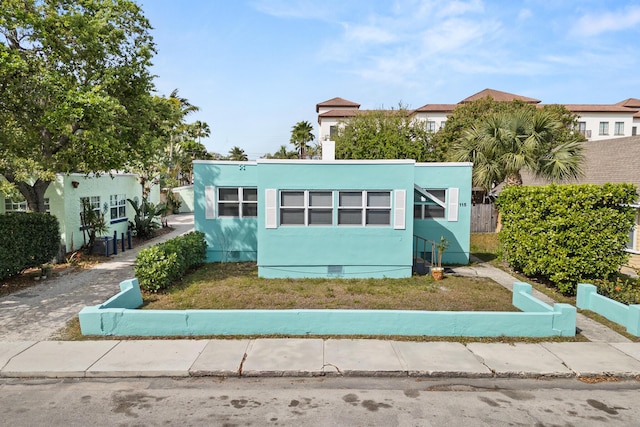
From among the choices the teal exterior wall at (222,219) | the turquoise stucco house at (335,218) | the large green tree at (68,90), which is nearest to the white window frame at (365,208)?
the turquoise stucco house at (335,218)

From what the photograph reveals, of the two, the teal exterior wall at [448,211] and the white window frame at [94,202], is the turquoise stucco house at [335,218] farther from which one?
the white window frame at [94,202]

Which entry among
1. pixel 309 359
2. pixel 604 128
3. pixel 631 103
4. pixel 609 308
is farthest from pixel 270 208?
pixel 631 103

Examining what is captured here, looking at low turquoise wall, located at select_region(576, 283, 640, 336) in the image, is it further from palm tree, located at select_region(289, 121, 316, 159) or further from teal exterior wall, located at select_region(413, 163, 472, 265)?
palm tree, located at select_region(289, 121, 316, 159)

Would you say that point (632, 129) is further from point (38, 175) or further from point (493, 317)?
point (38, 175)

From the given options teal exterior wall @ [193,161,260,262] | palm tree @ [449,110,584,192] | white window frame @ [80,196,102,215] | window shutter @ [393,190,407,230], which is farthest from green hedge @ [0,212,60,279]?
palm tree @ [449,110,584,192]

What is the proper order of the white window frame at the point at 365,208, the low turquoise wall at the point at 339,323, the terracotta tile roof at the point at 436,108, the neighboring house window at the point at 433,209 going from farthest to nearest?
the terracotta tile roof at the point at 436,108 < the neighboring house window at the point at 433,209 < the white window frame at the point at 365,208 < the low turquoise wall at the point at 339,323

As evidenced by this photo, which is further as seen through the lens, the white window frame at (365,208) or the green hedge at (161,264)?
the white window frame at (365,208)

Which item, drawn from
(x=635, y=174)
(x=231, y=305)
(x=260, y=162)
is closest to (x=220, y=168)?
(x=260, y=162)

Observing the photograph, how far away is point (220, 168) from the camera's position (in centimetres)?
1475

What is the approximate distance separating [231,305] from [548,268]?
29.0ft

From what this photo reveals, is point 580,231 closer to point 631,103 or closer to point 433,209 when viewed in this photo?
point 433,209

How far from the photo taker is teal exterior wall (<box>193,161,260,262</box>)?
1469cm

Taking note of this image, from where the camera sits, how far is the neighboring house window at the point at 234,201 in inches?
586

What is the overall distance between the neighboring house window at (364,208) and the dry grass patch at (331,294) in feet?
6.04
